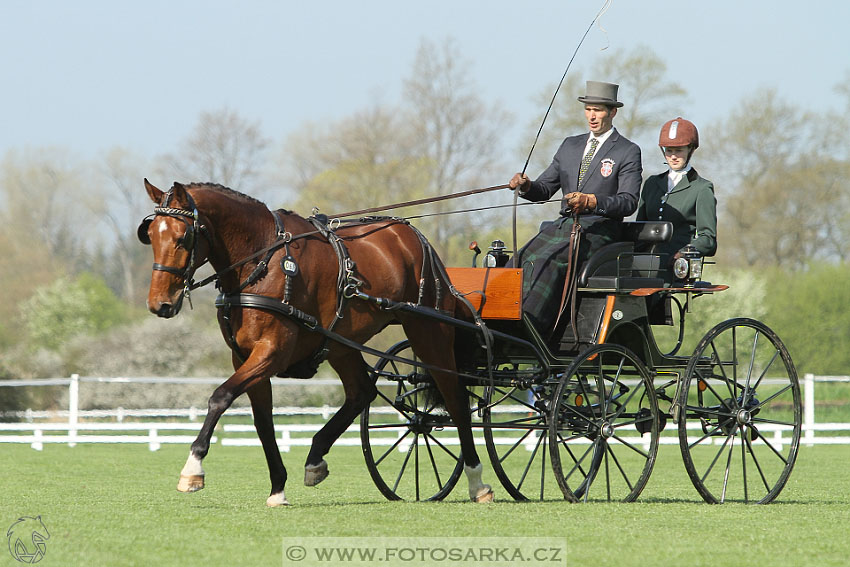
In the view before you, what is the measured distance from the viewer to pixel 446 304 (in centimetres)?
793

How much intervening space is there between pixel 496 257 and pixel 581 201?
3.80 ft

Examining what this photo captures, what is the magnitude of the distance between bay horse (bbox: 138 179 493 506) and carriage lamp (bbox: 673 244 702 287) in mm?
1564

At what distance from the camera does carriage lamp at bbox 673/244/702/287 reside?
8180mm

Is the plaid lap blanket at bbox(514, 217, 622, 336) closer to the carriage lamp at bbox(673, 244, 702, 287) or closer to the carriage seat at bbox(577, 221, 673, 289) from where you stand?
the carriage seat at bbox(577, 221, 673, 289)

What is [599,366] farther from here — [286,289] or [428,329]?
[286,289]

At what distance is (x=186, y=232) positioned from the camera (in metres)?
6.58

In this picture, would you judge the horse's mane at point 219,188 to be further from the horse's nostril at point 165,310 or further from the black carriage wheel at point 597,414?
the black carriage wheel at point 597,414

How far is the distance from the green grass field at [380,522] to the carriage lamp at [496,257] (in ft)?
5.56

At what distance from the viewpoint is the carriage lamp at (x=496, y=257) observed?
8.74 m

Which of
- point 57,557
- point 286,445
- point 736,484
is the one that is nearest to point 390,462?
point 286,445

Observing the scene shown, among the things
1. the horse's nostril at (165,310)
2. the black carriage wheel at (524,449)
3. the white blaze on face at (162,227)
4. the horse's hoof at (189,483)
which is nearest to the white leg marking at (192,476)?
the horse's hoof at (189,483)

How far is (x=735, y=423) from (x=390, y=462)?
6713mm

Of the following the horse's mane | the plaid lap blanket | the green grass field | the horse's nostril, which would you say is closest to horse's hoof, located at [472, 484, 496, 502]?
the green grass field

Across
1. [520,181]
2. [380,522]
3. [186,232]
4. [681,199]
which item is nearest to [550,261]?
[520,181]
